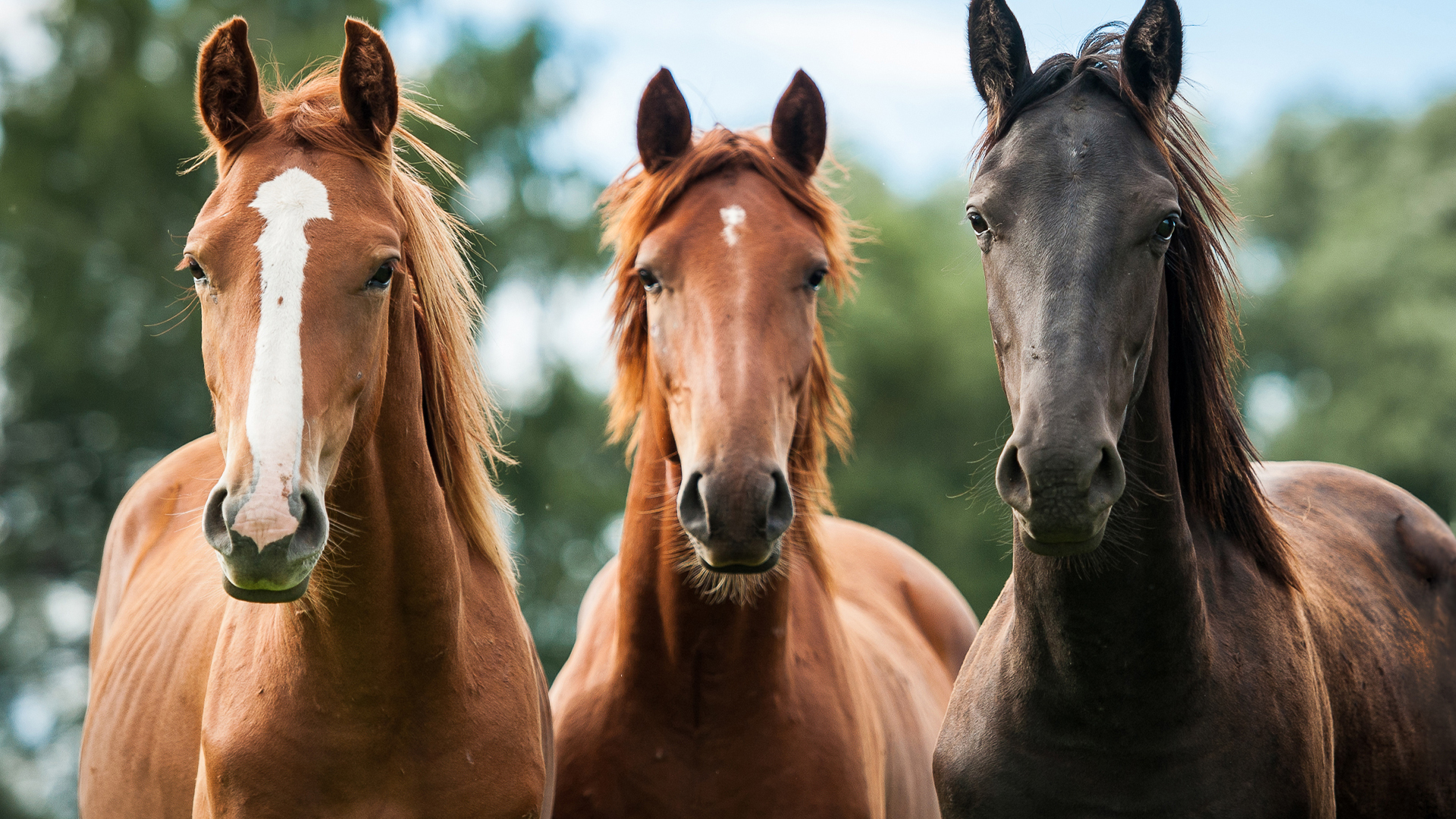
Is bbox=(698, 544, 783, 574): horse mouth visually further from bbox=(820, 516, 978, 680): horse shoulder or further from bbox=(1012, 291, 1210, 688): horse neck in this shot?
bbox=(820, 516, 978, 680): horse shoulder

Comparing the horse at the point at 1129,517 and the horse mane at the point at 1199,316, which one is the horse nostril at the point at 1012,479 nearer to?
the horse at the point at 1129,517

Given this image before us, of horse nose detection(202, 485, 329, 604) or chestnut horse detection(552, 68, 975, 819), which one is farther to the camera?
chestnut horse detection(552, 68, 975, 819)

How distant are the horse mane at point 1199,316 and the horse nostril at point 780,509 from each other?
1.06m

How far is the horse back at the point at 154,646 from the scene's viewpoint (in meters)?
3.44

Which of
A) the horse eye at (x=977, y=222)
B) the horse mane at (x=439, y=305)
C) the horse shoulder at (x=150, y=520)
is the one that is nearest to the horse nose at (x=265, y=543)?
the horse mane at (x=439, y=305)

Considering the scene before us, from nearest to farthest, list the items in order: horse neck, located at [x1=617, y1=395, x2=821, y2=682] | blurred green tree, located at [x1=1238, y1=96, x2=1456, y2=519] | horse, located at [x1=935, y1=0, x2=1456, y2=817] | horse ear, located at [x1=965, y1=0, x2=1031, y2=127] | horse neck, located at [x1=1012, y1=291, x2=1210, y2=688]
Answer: horse, located at [x1=935, y1=0, x2=1456, y2=817], horse neck, located at [x1=1012, y1=291, x2=1210, y2=688], horse ear, located at [x1=965, y1=0, x2=1031, y2=127], horse neck, located at [x1=617, y1=395, x2=821, y2=682], blurred green tree, located at [x1=1238, y1=96, x2=1456, y2=519]

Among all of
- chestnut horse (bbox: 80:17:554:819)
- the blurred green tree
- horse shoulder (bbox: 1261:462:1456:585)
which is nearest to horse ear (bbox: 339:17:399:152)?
chestnut horse (bbox: 80:17:554:819)

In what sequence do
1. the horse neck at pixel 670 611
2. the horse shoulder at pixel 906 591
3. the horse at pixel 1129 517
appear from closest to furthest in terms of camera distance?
1. the horse at pixel 1129 517
2. the horse neck at pixel 670 611
3. the horse shoulder at pixel 906 591

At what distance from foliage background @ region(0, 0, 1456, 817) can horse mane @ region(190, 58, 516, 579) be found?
5.14 m

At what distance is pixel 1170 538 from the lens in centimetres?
286

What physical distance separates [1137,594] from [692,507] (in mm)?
1149

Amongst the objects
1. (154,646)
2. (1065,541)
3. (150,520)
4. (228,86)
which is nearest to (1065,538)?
(1065,541)

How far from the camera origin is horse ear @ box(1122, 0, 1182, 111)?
289 centimetres

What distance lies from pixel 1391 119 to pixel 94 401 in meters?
28.0
